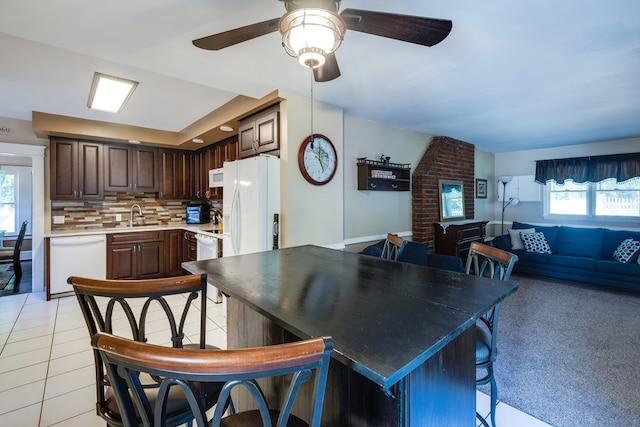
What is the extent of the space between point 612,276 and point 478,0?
191 inches

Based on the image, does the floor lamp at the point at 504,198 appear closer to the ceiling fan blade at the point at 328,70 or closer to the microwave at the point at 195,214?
the ceiling fan blade at the point at 328,70

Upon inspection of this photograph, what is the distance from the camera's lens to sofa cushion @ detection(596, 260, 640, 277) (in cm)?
403

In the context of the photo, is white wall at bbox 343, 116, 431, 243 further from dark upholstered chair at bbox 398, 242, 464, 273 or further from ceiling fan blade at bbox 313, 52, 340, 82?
ceiling fan blade at bbox 313, 52, 340, 82

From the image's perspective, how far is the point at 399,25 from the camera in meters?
1.29

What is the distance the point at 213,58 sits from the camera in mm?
2135

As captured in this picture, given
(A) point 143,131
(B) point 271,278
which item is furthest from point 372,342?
(A) point 143,131

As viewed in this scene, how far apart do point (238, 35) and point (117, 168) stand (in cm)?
425

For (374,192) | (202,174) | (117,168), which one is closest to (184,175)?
(202,174)

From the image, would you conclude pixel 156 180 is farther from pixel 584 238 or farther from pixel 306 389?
pixel 584 238

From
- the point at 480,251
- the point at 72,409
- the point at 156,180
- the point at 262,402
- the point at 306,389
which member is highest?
the point at 156,180

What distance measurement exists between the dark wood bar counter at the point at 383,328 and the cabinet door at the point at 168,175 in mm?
4143

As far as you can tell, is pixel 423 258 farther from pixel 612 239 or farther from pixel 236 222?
pixel 612 239

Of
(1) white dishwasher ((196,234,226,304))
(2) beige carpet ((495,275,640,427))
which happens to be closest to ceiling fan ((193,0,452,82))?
(2) beige carpet ((495,275,640,427))

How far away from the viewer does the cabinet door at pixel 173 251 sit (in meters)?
4.68
